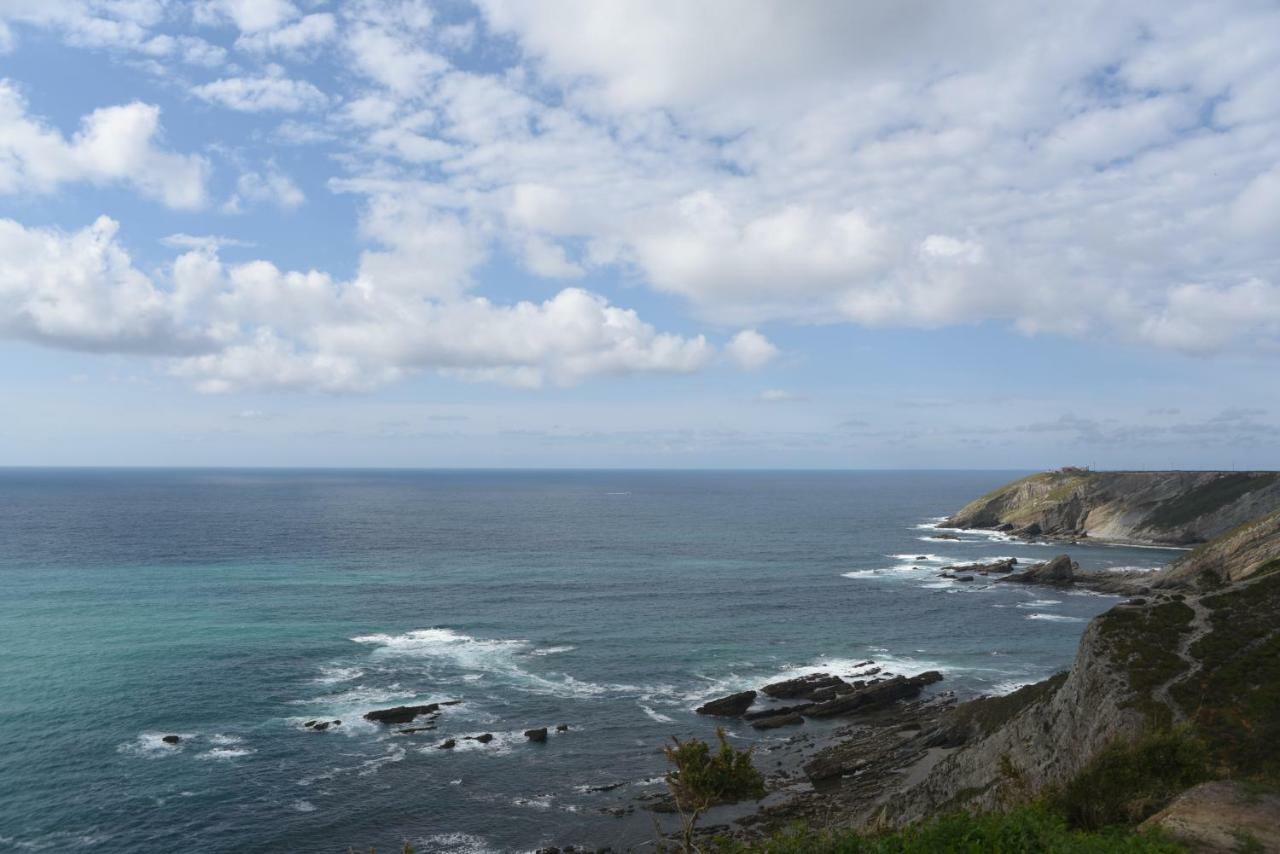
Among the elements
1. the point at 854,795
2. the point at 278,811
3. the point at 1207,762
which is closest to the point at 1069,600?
the point at 854,795

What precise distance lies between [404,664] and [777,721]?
36206mm

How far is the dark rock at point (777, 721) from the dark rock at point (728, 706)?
1.94 metres

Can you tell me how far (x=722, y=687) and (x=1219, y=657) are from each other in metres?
37.4

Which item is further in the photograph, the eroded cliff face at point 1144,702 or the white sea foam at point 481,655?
the white sea foam at point 481,655

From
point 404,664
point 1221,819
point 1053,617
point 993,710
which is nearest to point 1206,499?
point 1053,617

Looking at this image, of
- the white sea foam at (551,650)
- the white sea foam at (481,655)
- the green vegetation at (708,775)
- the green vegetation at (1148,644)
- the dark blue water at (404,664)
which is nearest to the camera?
Answer: the green vegetation at (708,775)

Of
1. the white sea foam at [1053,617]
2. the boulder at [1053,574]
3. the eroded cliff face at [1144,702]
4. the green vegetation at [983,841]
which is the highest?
the green vegetation at [983,841]

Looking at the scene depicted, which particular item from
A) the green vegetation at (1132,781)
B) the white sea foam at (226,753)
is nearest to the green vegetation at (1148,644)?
the green vegetation at (1132,781)

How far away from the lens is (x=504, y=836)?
144 ft

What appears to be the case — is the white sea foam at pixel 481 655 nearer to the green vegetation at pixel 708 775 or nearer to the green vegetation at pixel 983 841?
the green vegetation at pixel 708 775

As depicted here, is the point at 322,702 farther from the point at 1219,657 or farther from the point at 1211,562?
the point at 1211,562

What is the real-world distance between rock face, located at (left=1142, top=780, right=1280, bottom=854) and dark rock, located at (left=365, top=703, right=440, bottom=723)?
50.8m

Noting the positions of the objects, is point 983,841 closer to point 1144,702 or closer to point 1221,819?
point 1221,819

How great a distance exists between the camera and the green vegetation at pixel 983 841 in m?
18.6
